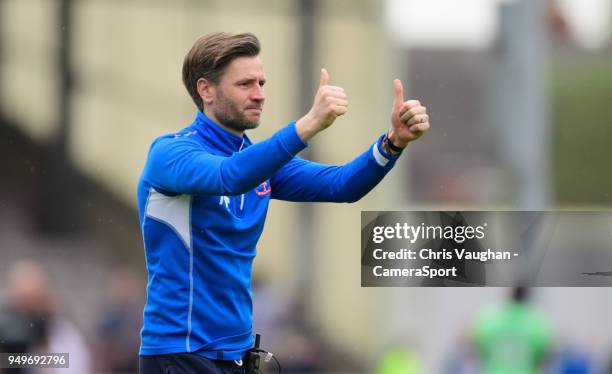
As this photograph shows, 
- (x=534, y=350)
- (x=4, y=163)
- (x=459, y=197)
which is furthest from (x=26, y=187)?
(x=534, y=350)

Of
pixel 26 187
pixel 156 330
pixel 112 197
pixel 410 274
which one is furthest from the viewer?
pixel 26 187

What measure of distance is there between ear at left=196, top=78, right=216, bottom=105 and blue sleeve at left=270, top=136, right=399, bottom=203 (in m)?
0.42

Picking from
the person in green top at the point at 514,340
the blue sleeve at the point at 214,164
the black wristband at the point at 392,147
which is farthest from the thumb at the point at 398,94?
the person in green top at the point at 514,340

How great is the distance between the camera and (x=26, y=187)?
16.6 metres

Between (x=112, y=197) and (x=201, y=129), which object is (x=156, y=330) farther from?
(x=112, y=197)

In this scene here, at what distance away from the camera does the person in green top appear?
861cm

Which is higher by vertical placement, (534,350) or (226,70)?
(226,70)

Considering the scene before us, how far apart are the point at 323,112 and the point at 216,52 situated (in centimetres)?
57

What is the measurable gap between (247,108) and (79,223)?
12.6 m

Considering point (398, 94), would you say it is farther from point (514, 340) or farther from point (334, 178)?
point (514, 340)

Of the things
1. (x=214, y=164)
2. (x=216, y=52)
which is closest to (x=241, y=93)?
(x=216, y=52)

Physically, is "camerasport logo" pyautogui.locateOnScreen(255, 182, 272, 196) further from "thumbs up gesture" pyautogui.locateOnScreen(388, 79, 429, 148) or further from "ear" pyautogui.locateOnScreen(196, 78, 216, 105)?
"thumbs up gesture" pyautogui.locateOnScreen(388, 79, 429, 148)

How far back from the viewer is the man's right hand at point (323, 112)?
3615 mm

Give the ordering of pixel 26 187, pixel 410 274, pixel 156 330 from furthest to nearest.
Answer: pixel 26 187, pixel 410 274, pixel 156 330
